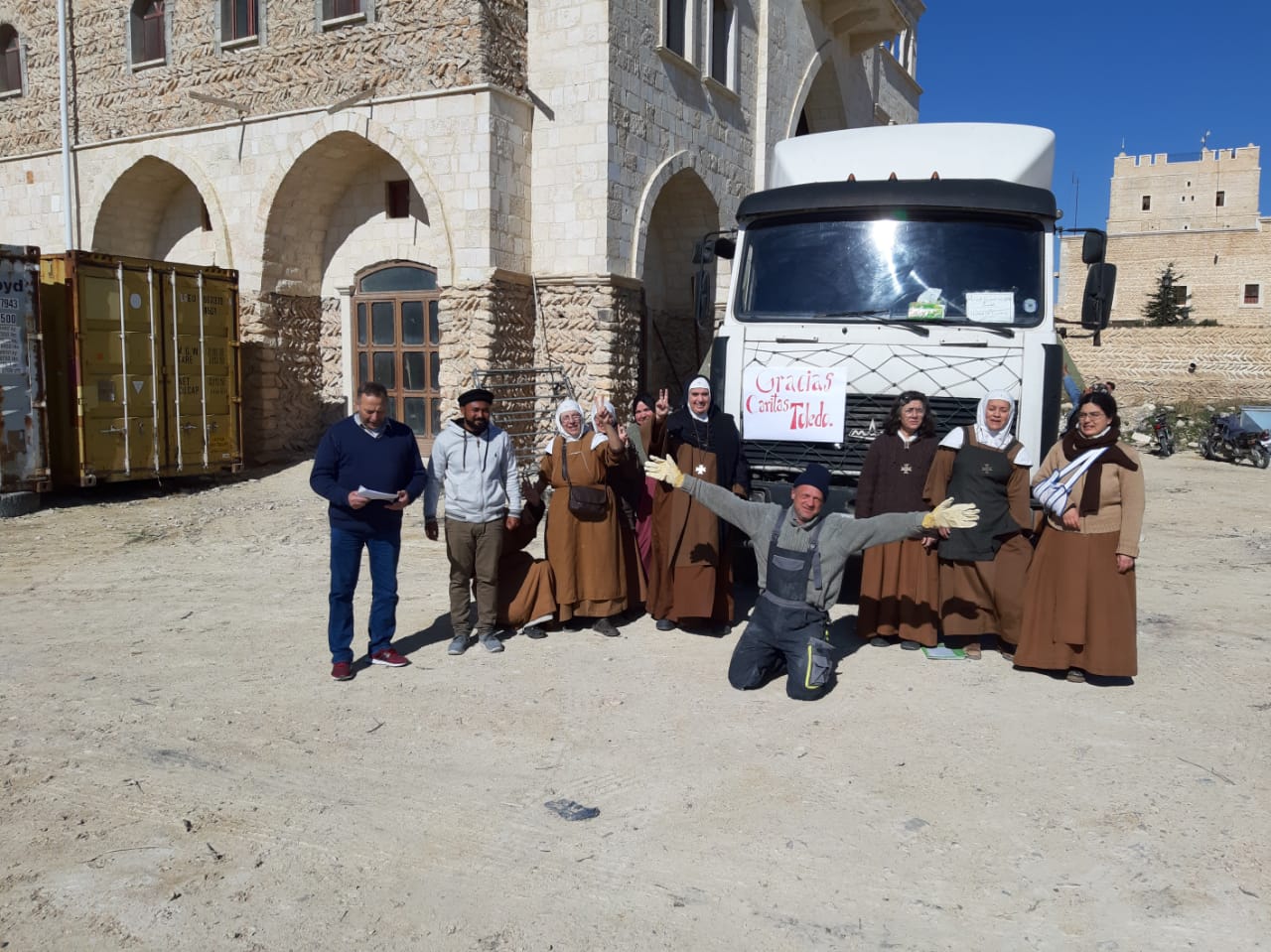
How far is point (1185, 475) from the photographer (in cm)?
1541

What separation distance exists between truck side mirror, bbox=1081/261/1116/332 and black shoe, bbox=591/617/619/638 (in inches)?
149

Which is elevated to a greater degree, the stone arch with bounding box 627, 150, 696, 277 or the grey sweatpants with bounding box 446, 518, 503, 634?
the stone arch with bounding box 627, 150, 696, 277

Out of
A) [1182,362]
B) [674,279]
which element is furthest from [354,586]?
[1182,362]

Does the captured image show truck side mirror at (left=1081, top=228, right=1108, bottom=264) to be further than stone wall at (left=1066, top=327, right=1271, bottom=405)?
No

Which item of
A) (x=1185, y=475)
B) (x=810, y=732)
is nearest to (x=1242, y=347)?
(x=1185, y=475)

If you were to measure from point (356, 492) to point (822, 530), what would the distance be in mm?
2395

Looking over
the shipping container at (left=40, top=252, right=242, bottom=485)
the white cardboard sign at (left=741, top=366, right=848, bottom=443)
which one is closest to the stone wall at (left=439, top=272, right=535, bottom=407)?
the shipping container at (left=40, top=252, right=242, bottom=485)

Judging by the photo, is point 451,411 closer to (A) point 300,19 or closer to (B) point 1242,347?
(A) point 300,19

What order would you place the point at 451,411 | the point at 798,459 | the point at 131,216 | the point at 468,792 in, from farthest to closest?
the point at 131,216 < the point at 451,411 < the point at 798,459 < the point at 468,792

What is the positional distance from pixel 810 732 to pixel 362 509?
8.33ft

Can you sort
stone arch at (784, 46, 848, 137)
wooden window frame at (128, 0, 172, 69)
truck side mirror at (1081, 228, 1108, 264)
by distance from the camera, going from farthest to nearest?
stone arch at (784, 46, 848, 137) → wooden window frame at (128, 0, 172, 69) → truck side mirror at (1081, 228, 1108, 264)

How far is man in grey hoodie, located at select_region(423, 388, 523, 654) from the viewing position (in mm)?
5301

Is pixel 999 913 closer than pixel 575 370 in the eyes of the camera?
Yes

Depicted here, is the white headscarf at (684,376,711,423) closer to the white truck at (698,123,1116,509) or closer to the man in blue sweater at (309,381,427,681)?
the white truck at (698,123,1116,509)
